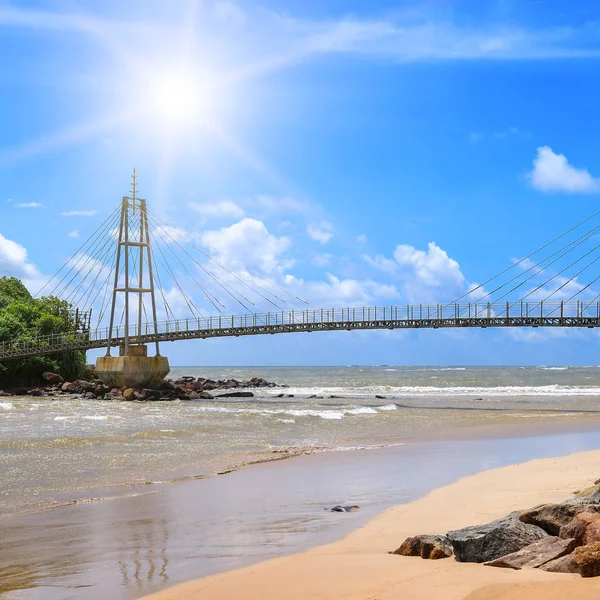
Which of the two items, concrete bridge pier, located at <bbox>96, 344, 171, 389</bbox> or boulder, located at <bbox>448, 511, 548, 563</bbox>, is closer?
boulder, located at <bbox>448, 511, 548, 563</bbox>

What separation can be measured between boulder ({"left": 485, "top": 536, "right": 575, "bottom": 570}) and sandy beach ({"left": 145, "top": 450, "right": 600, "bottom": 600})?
127 mm

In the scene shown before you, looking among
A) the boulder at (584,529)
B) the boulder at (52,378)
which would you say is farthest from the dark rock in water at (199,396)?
the boulder at (584,529)

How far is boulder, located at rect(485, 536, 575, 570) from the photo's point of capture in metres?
6.24

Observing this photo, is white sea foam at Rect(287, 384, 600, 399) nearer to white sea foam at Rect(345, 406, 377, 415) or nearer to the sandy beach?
white sea foam at Rect(345, 406, 377, 415)

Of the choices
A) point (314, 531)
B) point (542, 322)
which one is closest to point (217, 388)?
point (542, 322)

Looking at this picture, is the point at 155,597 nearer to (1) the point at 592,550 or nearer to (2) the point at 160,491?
(1) the point at 592,550

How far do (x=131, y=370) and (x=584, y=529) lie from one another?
48.8m

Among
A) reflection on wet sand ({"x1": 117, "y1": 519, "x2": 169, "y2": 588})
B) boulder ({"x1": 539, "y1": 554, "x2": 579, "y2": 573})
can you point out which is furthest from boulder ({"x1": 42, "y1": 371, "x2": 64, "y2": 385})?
boulder ({"x1": 539, "y1": 554, "x2": 579, "y2": 573})

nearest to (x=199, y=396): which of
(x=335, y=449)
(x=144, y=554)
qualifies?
(x=335, y=449)

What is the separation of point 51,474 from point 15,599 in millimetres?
8476

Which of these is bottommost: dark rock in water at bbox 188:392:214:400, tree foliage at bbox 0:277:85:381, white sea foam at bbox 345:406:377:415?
dark rock in water at bbox 188:392:214:400

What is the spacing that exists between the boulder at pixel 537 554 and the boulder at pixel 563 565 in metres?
0.14

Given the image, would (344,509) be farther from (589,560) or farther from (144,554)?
(589,560)

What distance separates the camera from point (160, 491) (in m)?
12.6
